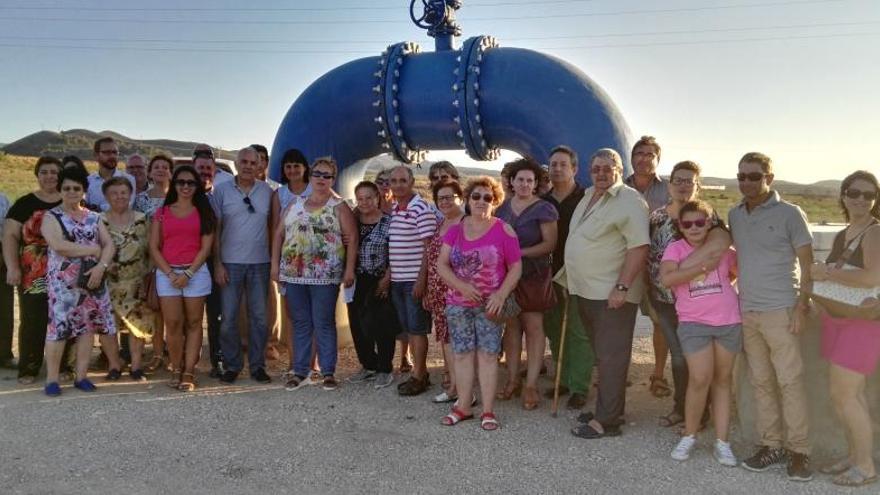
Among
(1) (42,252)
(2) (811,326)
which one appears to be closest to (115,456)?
(1) (42,252)

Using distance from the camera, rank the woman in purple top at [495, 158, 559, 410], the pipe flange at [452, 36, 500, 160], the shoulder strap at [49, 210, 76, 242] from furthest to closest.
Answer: the pipe flange at [452, 36, 500, 160] < the shoulder strap at [49, 210, 76, 242] < the woman in purple top at [495, 158, 559, 410]

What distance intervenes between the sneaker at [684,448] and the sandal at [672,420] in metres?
0.43

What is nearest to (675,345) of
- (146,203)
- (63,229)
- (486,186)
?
(486,186)

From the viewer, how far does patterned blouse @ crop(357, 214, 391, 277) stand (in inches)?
198

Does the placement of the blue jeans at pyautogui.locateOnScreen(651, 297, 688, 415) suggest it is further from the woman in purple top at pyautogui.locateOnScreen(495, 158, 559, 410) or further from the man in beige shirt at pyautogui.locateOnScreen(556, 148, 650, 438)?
the woman in purple top at pyautogui.locateOnScreen(495, 158, 559, 410)

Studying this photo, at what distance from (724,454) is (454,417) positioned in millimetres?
1539

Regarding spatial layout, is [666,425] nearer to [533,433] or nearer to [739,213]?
[533,433]

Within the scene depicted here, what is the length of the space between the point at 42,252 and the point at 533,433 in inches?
150

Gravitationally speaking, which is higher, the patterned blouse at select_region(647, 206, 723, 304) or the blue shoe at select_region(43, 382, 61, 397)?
the patterned blouse at select_region(647, 206, 723, 304)

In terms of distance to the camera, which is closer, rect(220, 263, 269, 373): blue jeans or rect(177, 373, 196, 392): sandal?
rect(177, 373, 196, 392): sandal

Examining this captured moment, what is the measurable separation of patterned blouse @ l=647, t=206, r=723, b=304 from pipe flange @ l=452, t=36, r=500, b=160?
6.20 feet

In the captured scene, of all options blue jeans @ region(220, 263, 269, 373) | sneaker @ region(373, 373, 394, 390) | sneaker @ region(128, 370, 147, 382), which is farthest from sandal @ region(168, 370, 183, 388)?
sneaker @ region(373, 373, 394, 390)

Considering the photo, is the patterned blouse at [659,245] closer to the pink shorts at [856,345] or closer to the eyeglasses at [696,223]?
the eyeglasses at [696,223]

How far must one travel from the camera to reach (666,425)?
427 cm
